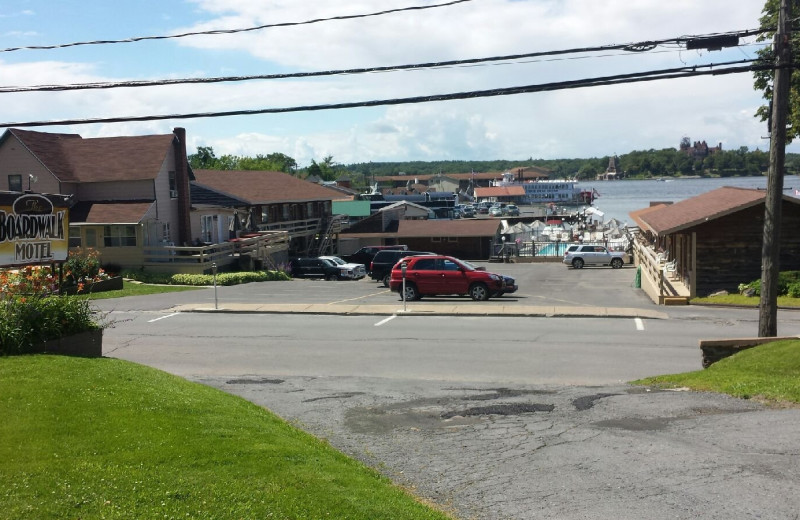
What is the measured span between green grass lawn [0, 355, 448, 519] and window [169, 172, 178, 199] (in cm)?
3814

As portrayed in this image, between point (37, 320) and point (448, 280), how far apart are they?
2158 cm

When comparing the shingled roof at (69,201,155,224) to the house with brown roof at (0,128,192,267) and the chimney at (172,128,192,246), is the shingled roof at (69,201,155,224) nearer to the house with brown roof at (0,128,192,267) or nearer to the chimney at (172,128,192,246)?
the house with brown roof at (0,128,192,267)

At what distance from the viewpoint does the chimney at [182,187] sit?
4750 cm

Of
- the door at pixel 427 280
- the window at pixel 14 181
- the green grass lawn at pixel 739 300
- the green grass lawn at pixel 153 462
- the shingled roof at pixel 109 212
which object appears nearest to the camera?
the green grass lawn at pixel 153 462

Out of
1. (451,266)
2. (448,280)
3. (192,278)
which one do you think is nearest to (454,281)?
(448,280)

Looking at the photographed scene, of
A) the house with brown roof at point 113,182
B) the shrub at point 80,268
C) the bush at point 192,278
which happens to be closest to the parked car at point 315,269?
the bush at point 192,278

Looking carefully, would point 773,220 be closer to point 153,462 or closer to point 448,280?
point 153,462

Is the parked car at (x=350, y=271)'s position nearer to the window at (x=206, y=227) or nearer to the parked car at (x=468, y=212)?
the window at (x=206, y=227)

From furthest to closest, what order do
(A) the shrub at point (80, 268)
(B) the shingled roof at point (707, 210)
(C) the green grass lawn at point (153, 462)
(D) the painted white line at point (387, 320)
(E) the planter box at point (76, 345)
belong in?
(A) the shrub at point (80, 268), (B) the shingled roof at point (707, 210), (D) the painted white line at point (387, 320), (E) the planter box at point (76, 345), (C) the green grass lawn at point (153, 462)

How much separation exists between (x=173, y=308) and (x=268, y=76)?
53.9 ft

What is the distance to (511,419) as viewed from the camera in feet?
38.7

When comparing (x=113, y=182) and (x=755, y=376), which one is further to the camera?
(x=113, y=182)

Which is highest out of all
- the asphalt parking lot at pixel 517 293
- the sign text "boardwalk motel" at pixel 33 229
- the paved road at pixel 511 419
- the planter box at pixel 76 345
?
the sign text "boardwalk motel" at pixel 33 229

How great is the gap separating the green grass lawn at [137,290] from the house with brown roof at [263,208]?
1071cm
